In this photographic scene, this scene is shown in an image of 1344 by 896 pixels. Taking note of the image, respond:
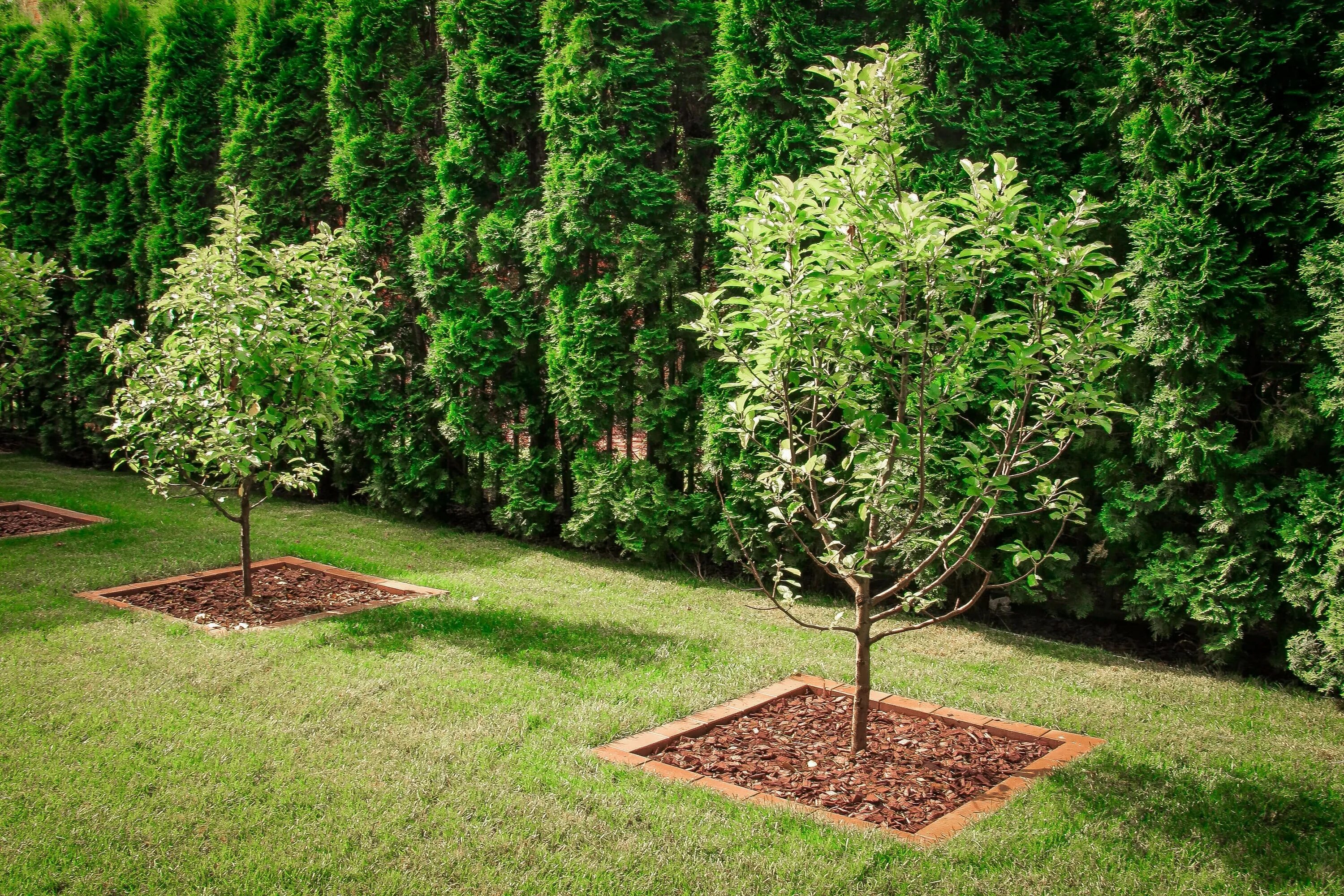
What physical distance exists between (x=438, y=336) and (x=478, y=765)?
557 centimetres

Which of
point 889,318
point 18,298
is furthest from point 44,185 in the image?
point 889,318

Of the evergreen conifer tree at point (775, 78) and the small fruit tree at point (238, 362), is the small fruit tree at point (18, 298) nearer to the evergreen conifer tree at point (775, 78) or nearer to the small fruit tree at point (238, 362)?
the small fruit tree at point (238, 362)

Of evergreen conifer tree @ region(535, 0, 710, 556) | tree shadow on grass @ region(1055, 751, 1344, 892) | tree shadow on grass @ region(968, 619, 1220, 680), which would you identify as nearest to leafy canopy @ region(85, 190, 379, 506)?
evergreen conifer tree @ region(535, 0, 710, 556)

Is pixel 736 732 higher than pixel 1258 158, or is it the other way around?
pixel 1258 158

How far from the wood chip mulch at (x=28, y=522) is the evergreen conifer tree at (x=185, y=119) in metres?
3.01

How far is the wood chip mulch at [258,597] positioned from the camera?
597 centimetres

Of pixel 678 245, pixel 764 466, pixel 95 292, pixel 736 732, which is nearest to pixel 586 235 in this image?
pixel 678 245

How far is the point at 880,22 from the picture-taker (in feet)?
21.3

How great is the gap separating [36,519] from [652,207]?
6.41m

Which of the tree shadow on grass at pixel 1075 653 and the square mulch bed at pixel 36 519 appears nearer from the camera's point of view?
the tree shadow on grass at pixel 1075 653

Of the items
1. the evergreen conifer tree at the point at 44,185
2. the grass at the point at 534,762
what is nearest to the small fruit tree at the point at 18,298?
the grass at the point at 534,762

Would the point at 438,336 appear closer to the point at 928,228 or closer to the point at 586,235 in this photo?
→ the point at 586,235

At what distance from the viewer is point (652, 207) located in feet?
24.5

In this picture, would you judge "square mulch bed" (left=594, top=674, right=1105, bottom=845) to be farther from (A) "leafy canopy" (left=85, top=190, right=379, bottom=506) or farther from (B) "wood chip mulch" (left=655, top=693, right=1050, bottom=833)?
(A) "leafy canopy" (left=85, top=190, right=379, bottom=506)
